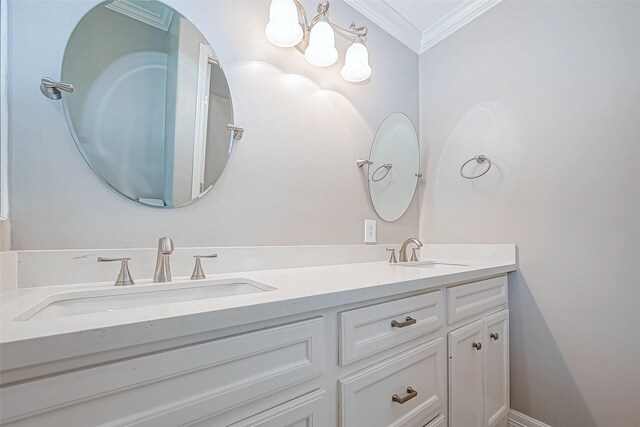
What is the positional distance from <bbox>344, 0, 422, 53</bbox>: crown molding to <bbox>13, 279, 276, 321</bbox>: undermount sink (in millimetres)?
1544

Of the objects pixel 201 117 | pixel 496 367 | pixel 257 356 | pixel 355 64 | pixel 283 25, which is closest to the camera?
pixel 257 356

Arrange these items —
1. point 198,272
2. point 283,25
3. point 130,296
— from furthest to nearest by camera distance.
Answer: point 283,25 < point 198,272 < point 130,296

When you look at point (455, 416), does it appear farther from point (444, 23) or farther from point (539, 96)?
point (444, 23)

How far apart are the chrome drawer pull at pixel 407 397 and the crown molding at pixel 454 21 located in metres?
1.93

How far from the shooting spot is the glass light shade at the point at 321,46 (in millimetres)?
1281

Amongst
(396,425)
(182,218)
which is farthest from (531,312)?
(182,218)

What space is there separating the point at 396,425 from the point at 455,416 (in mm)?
344

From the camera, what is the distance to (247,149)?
1148 millimetres

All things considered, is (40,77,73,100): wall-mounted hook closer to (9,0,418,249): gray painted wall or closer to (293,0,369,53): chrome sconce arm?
(9,0,418,249): gray painted wall

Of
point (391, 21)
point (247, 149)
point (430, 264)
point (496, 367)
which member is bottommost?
point (496, 367)

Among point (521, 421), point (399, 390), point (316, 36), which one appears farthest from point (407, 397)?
point (316, 36)

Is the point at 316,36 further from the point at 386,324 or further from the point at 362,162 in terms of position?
the point at 386,324

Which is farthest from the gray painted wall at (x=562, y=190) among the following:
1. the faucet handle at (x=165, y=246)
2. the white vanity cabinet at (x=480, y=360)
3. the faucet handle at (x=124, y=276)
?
the faucet handle at (x=124, y=276)

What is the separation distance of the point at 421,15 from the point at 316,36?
2.79 feet
